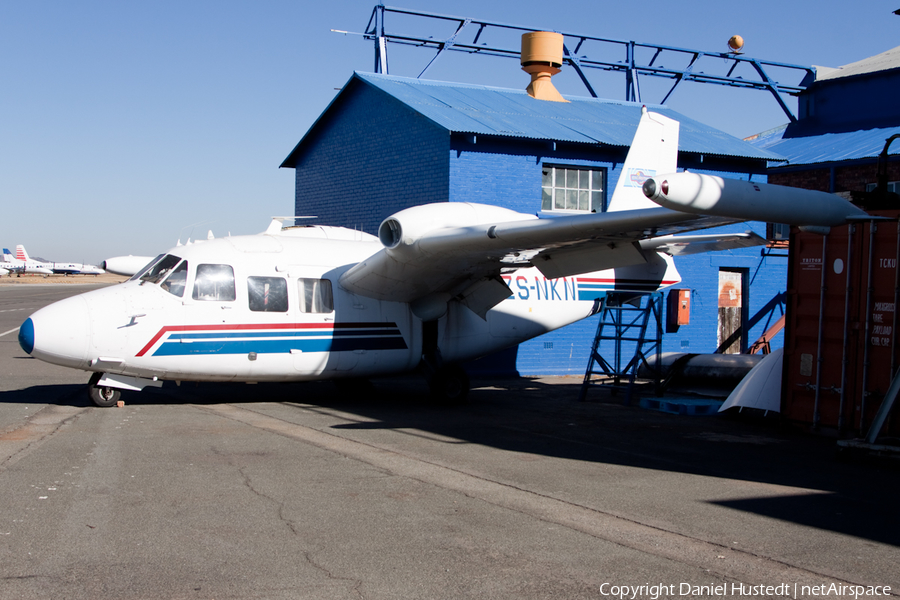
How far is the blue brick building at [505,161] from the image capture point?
693 inches

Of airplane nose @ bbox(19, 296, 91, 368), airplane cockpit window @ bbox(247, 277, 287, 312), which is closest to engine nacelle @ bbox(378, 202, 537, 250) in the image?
airplane cockpit window @ bbox(247, 277, 287, 312)

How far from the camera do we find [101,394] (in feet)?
39.3

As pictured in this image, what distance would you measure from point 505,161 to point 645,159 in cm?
375

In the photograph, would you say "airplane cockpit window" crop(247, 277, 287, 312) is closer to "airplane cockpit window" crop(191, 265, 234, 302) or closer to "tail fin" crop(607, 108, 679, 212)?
"airplane cockpit window" crop(191, 265, 234, 302)

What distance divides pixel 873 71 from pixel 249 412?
2560 centimetres

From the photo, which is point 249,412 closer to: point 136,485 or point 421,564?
point 136,485

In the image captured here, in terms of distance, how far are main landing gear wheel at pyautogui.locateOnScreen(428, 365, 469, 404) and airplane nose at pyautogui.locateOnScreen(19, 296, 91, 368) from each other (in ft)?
17.9

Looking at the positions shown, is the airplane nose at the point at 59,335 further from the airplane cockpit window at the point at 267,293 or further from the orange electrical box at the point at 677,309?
the orange electrical box at the point at 677,309

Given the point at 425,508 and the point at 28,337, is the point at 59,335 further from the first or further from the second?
the point at 425,508

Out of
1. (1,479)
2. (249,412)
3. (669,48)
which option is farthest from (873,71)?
(1,479)

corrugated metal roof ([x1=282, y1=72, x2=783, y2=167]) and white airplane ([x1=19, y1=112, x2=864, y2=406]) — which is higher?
corrugated metal roof ([x1=282, y1=72, x2=783, y2=167])

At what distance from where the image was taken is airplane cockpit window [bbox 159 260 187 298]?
11945mm

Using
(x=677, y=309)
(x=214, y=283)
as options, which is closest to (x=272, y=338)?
(x=214, y=283)

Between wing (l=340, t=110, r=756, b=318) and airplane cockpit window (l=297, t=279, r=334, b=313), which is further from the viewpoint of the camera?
airplane cockpit window (l=297, t=279, r=334, b=313)
